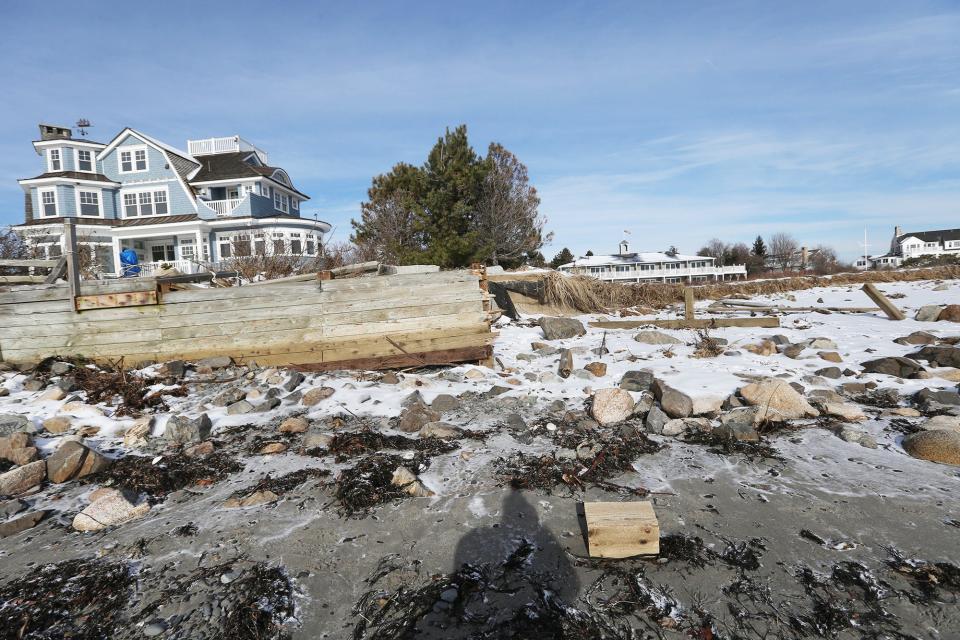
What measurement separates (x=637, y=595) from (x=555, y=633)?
492mm

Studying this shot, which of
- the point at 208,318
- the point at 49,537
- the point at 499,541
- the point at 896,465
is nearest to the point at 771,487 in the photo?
the point at 896,465

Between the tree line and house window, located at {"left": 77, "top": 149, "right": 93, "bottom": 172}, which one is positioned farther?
house window, located at {"left": 77, "top": 149, "right": 93, "bottom": 172}

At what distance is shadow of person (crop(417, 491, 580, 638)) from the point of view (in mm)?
2213

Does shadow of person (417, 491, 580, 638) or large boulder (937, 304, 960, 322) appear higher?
large boulder (937, 304, 960, 322)

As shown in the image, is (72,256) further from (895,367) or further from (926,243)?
(926,243)

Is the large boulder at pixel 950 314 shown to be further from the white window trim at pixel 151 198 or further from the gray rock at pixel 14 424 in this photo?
the white window trim at pixel 151 198

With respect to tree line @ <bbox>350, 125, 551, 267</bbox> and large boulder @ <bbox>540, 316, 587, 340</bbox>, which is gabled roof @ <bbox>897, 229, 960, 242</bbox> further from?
large boulder @ <bbox>540, 316, 587, 340</bbox>

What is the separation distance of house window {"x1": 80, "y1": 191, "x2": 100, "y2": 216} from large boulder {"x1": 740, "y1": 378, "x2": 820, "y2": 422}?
33261mm

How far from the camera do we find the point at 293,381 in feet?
18.7

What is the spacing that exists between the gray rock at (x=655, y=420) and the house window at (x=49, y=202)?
33.6 meters

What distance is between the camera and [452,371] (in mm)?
6496

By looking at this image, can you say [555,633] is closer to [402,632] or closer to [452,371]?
[402,632]

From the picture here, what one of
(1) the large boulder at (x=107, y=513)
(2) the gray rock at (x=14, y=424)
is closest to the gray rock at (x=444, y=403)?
(1) the large boulder at (x=107, y=513)

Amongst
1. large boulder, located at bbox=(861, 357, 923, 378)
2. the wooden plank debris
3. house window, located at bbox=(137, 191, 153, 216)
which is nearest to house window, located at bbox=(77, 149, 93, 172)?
house window, located at bbox=(137, 191, 153, 216)
